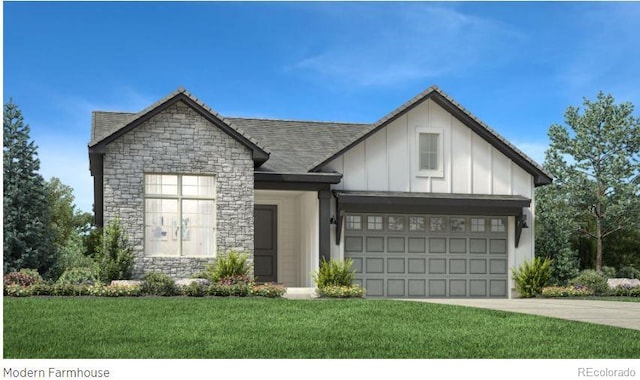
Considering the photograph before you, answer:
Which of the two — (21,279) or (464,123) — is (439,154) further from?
(21,279)

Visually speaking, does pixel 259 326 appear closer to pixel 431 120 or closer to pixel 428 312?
pixel 428 312

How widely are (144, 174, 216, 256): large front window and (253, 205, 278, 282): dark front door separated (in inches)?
110

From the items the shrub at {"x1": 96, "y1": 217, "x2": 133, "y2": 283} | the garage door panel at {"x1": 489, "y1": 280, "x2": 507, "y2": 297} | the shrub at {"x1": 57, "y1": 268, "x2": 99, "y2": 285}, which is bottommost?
the garage door panel at {"x1": 489, "y1": 280, "x2": 507, "y2": 297}

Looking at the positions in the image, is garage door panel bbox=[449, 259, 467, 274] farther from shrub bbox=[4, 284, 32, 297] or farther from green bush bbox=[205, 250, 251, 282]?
shrub bbox=[4, 284, 32, 297]

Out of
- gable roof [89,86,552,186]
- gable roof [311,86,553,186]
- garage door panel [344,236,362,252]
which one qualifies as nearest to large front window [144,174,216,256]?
gable roof [89,86,552,186]

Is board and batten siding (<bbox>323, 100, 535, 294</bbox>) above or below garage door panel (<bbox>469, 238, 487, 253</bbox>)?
above

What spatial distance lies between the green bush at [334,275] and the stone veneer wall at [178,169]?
1.67 m

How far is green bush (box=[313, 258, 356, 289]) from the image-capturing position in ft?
57.7

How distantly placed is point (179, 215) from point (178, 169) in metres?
0.98

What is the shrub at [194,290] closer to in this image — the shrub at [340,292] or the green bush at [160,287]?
the green bush at [160,287]

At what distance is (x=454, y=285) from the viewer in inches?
775

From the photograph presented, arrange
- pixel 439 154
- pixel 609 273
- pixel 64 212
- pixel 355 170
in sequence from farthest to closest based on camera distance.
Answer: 1. pixel 64 212
2. pixel 609 273
3. pixel 439 154
4. pixel 355 170

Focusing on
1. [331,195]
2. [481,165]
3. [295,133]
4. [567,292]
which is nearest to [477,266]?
[567,292]

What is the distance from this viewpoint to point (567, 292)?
734 inches
